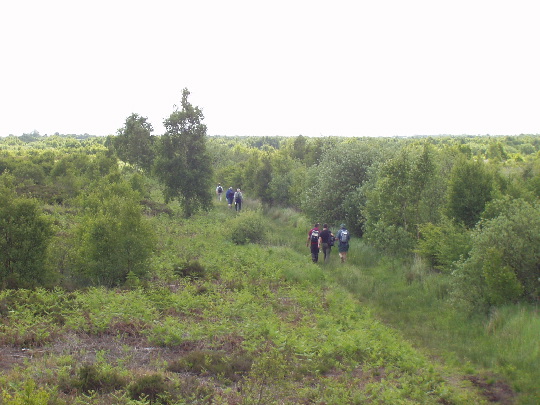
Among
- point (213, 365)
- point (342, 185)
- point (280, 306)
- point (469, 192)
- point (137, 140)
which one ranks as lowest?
point (280, 306)

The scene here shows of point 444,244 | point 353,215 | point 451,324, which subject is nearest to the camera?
point 451,324

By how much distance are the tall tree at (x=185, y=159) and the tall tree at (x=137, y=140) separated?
19.4 m

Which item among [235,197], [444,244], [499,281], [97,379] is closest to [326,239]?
[444,244]

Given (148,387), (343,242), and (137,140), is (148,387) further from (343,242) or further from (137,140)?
(137,140)

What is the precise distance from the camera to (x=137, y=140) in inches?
1751

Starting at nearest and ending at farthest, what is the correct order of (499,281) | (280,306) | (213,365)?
1. (213,365)
2. (499,281)
3. (280,306)

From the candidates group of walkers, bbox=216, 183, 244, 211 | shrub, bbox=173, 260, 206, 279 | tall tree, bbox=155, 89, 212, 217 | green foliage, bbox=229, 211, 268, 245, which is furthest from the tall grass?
group of walkers, bbox=216, 183, 244, 211

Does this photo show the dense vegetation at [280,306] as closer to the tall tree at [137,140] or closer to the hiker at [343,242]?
the hiker at [343,242]

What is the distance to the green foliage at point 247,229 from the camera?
63.8 ft

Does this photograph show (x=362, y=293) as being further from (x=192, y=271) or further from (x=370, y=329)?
(x=192, y=271)

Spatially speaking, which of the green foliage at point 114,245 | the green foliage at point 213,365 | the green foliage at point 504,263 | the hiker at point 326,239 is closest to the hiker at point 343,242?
the hiker at point 326,239

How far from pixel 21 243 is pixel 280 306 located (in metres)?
6.46

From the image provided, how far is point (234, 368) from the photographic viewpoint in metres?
7.53

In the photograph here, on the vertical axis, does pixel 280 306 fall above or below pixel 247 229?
below
